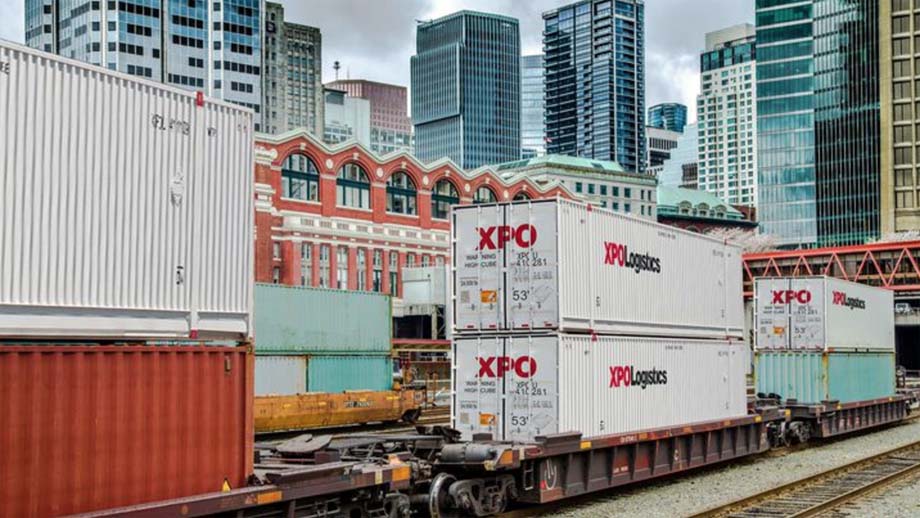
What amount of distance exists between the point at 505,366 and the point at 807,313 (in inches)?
577

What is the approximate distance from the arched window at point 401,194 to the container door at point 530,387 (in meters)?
68.5

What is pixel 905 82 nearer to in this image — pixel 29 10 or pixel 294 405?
pixel 29 10

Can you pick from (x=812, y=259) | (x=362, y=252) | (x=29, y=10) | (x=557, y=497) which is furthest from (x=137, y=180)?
(x=29, y=10)

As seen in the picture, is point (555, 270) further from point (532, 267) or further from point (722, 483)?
point (722, 483)

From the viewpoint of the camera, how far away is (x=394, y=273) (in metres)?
86.8

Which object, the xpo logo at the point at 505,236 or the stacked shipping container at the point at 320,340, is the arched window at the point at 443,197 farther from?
the xpo logo at the point at 505,236

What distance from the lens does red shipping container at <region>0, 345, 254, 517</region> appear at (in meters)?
9.42

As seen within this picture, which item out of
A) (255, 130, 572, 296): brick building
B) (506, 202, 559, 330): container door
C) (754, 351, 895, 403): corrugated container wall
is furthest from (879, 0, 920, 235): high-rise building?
(506, 202, 559, 330): container door

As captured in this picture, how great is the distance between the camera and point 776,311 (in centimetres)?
3066

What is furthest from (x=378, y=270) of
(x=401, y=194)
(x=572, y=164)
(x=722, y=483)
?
(x=572, y=164)

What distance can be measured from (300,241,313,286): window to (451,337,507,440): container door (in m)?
61.5

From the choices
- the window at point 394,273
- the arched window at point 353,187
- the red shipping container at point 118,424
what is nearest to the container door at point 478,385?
the red shipping container at point 118,424

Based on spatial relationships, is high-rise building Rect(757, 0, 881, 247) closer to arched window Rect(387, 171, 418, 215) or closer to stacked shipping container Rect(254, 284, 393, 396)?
arched window Rect(387, 171, 418, 215)

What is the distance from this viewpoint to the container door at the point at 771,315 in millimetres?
30359
